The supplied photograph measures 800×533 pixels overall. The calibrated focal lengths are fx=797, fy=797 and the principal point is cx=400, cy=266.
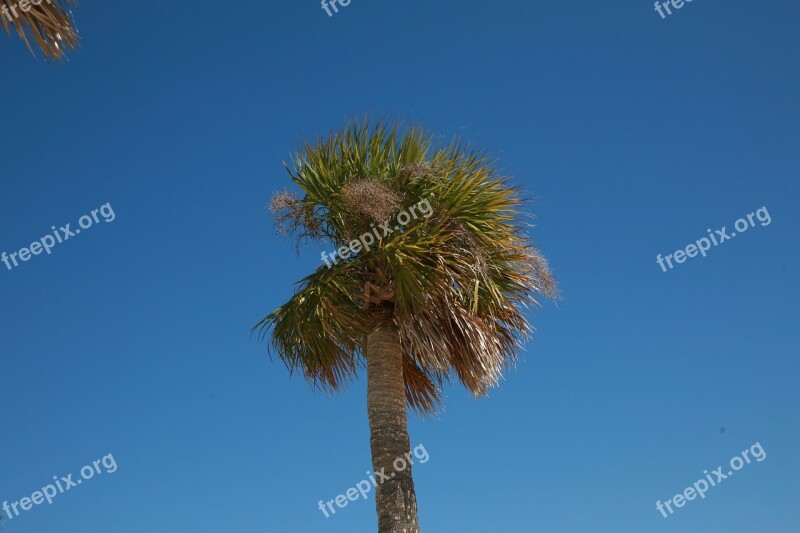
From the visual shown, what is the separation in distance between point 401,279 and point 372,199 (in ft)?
3.20

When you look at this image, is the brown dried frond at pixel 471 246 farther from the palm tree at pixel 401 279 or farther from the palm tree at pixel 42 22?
the palm tree at pixel 42 22

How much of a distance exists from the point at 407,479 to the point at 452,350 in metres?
1.68

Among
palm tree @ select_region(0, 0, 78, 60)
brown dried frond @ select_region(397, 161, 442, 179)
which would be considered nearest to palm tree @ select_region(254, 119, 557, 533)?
brown dried frond @ select_region(397, 161, 442, 179)

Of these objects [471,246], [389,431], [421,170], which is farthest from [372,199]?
[389,431]

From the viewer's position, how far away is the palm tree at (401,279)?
9188 mm

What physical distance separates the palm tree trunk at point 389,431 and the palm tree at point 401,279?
0.05 ft

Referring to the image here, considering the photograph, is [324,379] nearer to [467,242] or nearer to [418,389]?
[418,389]

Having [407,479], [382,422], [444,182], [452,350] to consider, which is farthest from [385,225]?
[407,479]

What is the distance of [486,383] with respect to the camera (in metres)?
9.63

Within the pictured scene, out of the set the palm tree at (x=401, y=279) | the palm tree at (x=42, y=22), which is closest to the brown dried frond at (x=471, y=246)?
the palm tree at (x=401, y=279)

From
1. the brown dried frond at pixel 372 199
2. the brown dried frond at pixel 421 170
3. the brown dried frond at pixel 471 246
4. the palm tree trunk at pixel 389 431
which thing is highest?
the brown dried frond at pixel 421 170

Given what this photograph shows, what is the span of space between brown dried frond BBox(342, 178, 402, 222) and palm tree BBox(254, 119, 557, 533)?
0.02m

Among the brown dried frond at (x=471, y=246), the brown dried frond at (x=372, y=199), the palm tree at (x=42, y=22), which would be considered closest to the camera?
the palm tree at (x=42, y=22)

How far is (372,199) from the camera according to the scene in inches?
360
